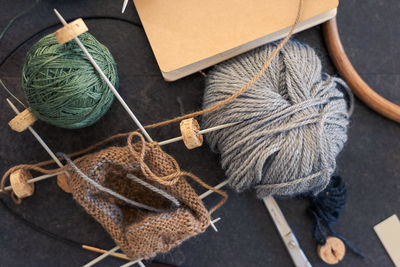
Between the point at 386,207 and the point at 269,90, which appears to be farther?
the point at 386,207

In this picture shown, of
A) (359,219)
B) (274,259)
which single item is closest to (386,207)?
(359,219)

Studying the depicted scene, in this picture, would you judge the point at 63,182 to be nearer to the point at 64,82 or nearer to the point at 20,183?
the point at 20,183

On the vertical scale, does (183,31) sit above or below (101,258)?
above

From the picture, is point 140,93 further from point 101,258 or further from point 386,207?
point 386,207

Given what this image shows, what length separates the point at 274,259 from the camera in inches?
30.0

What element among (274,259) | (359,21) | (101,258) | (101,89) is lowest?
(274,259)

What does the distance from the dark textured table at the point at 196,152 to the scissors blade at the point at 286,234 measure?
20 millimetres

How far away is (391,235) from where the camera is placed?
2.47 feet

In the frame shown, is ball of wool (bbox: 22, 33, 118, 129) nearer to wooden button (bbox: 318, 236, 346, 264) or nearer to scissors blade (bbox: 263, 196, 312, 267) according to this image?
scissors blade (bbox: 263, 196, 312, 267)

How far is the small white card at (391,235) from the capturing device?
0.75 meters

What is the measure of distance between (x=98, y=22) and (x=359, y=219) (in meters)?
0.74

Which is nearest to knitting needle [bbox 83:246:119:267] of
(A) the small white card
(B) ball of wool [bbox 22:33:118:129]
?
(B) ball of wool [bbox 22:33:118:129]

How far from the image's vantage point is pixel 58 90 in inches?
23.0

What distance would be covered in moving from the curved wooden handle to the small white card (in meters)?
0.24
